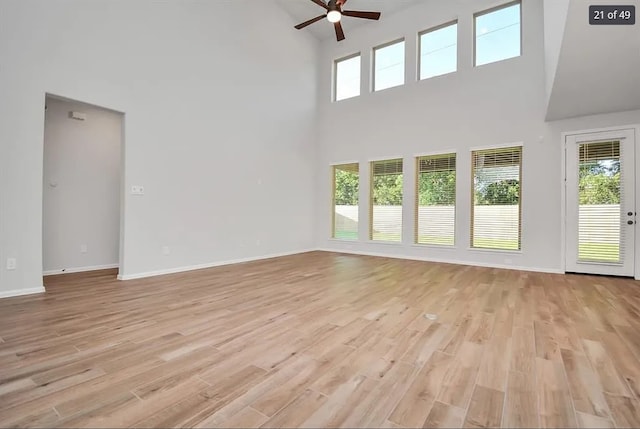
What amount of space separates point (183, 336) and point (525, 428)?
2.20 metres

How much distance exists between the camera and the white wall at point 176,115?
3477mm

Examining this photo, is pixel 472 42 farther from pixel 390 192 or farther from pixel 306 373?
pixel 306 373

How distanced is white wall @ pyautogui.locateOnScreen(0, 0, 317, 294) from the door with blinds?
5.32 m

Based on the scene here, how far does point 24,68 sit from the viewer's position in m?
3.46

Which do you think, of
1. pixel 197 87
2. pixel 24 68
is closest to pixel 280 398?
pixel 24 68

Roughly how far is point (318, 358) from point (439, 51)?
6814mm

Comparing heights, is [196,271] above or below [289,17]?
below

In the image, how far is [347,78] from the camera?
25.8 ft

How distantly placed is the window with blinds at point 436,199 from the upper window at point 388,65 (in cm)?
205

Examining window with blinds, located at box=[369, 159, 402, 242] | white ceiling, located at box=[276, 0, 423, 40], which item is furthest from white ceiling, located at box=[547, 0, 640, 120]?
white ceiling, located at box=[276, 0, 423, 40]

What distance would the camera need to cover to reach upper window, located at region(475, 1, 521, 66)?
223 inches

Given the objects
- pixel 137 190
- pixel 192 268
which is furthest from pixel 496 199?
pixel 137 190

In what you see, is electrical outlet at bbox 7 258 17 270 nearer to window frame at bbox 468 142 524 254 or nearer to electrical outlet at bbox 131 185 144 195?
electrical outlet at bbox 131 185 144 195

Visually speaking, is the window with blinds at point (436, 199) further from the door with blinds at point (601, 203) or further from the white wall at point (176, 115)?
the white wall at point (176, 115)
